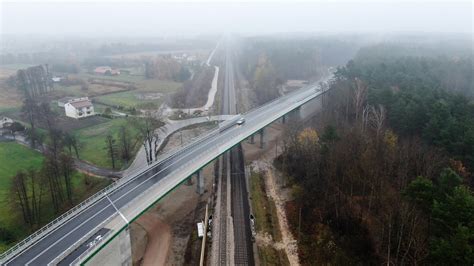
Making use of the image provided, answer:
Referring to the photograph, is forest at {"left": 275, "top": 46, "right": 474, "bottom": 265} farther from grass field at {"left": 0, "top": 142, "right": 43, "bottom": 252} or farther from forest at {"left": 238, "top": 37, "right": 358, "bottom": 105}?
forest at {"left": 238, "top": 37, "right": 358, "bottom": 105}

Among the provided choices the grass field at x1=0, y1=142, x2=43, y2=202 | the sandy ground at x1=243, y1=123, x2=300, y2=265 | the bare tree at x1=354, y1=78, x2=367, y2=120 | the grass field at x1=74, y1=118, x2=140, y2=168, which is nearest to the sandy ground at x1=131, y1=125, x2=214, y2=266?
the sandy ground at x1=243, y1=123, x2=300, y2=265

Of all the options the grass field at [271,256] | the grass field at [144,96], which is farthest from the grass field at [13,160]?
the grass field at [271,256]

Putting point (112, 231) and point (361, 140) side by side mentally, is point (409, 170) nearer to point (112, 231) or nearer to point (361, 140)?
point (361, 140)

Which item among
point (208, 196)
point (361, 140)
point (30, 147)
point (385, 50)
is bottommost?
point (208, 196)

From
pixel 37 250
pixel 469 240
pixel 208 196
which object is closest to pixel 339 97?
pixel 208 196

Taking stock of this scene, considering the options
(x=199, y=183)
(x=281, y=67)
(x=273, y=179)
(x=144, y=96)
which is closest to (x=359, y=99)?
(x=273, y=179)

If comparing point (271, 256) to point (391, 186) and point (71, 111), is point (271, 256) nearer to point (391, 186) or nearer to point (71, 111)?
point (391, 186)

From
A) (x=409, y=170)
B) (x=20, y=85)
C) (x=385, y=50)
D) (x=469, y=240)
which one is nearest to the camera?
(x=469, y=240)
